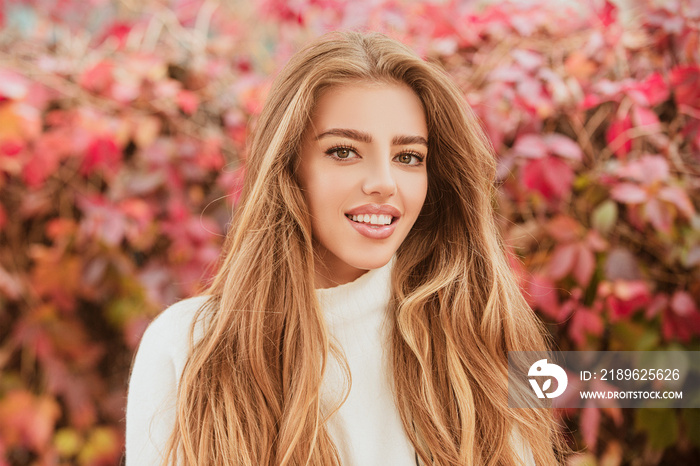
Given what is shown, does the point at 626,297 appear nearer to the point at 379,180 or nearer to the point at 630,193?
the point at 630,193

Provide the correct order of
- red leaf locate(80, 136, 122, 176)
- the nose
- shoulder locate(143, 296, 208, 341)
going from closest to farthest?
the nose
shoulder locate(143, 296, 208, 341)
red leaf locate(80, 136, 122, 176)

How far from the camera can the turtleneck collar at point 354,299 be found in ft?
4.51

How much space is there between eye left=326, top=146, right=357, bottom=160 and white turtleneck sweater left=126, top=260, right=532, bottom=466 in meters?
0.30

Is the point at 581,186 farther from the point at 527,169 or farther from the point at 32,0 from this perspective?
the point at 32,0

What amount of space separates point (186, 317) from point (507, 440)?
75cm

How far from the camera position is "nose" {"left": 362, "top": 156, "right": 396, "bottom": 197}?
3.99 feet

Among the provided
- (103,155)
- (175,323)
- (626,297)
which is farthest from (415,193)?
(103,155)

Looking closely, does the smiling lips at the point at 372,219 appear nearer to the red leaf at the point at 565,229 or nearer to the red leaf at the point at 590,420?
the red leaf at the point at 565,229

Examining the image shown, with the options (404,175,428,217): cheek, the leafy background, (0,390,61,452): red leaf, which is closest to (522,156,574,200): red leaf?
the leafy background

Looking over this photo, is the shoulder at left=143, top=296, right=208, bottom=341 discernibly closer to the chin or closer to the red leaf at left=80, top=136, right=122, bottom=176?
the chin

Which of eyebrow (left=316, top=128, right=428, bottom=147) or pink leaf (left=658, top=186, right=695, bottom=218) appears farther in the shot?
pink leaf (left=658, top=186, right=695, bottom=218)

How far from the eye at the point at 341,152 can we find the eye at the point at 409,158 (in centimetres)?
11

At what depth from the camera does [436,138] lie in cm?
140

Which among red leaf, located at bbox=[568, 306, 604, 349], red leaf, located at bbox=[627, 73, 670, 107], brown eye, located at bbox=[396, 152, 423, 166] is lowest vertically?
red leaf, located at bbox=[568, 306, 604, 349]
